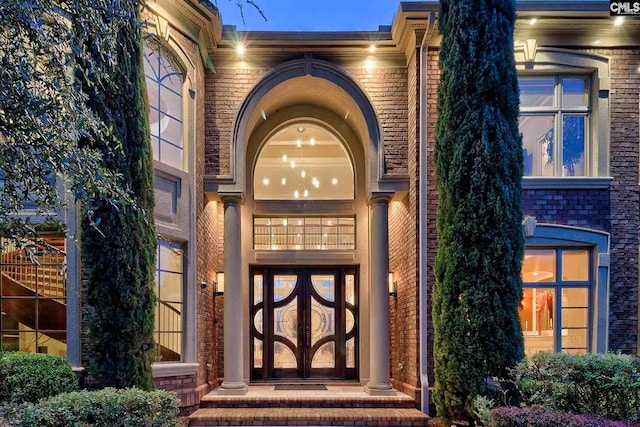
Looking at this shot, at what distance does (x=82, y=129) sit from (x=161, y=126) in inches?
132

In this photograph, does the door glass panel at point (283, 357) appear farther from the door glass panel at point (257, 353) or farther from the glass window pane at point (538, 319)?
the glass window pane at point (538, 319)

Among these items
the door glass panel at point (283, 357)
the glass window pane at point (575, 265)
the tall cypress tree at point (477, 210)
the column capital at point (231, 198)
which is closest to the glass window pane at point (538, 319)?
the glass window pane at point (575, 265)

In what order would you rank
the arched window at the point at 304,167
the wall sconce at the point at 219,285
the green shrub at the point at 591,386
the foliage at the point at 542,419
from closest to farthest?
the foliage at the point at 542,419 < the green shrub at the point at 591,386 < the wall sconce at the point at 219,285 < the arched window at the point at 304,167

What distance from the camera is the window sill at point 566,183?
7.00 m

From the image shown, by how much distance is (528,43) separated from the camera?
7.03 m

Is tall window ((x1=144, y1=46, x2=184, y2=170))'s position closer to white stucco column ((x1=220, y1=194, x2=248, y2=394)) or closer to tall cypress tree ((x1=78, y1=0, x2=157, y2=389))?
tall cypress tree ((x1=78, y1=0, x2=157, y2=389))

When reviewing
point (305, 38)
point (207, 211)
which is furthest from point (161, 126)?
point (305, 38)

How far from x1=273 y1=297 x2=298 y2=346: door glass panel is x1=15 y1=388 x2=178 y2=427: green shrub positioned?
4528 millimetres

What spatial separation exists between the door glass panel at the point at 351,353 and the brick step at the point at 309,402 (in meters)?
1.79

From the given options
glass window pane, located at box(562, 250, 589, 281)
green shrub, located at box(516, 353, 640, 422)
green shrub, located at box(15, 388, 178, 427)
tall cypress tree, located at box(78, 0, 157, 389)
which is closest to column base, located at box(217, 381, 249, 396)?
tall cypress tree, located at box(78, 0, 157, 389)

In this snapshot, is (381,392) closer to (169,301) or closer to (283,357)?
(283,357)

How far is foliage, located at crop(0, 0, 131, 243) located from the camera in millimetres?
2924

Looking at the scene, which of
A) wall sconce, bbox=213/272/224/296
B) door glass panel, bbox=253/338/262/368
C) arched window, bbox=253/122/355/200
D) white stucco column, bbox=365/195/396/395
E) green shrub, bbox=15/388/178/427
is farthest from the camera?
arched window, bbox=253/122/355/200

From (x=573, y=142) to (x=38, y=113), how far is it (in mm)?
7339
